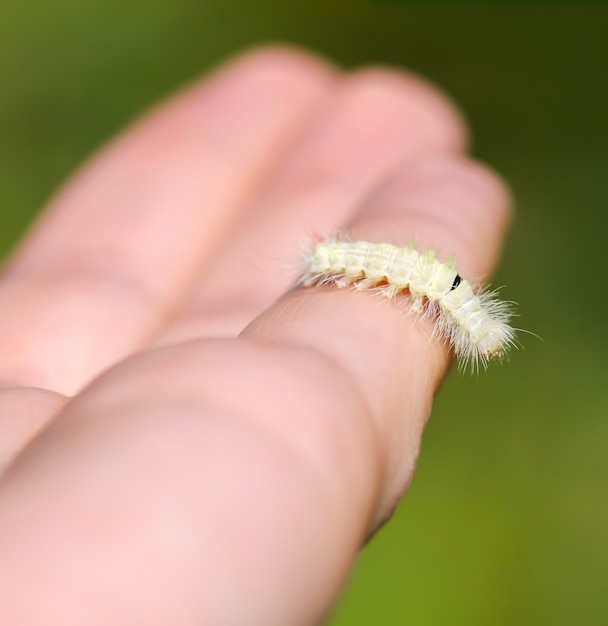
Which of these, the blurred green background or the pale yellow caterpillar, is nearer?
the pale yellow caterpillar

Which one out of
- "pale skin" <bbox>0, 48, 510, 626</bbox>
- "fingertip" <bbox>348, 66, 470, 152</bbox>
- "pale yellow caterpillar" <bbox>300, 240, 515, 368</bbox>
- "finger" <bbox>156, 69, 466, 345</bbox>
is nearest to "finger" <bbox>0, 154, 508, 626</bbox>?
"pale skin" <bbox>0, 48, 510, 626</bbox>

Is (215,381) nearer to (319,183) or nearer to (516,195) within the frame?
(319,183)

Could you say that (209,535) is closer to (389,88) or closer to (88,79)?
(389,88)

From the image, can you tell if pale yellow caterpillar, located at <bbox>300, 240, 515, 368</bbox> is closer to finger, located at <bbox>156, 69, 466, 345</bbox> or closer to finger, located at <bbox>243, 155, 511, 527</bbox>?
finger, located at <bbox>243, 155, 511, 527</bbox>

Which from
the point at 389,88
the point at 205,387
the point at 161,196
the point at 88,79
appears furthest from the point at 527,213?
the point at 205,387

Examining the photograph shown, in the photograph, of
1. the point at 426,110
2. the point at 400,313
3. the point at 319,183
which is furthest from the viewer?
the point at 426,110

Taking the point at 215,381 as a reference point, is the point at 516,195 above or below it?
below

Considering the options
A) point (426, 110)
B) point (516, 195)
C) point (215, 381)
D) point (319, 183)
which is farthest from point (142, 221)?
point (516, 195)
